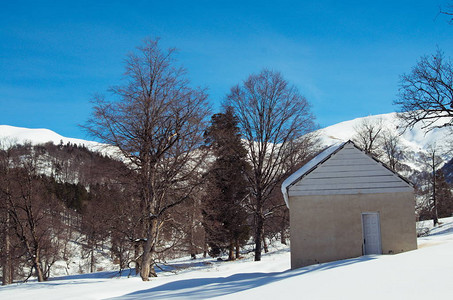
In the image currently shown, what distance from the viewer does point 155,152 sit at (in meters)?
16.3

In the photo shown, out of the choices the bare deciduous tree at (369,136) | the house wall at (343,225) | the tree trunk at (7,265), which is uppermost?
the bare deciduous tree at (369,136)

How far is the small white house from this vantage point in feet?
51.6

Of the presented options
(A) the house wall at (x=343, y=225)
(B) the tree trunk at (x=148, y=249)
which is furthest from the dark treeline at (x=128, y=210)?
(A) the house wall at (x=343, y=225)

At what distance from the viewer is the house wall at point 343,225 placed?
15.7 metres

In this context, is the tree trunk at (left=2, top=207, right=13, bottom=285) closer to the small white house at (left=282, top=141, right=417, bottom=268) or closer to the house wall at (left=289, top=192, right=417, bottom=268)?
the house wall at (left=289, top=192, right=417, bottom=268)

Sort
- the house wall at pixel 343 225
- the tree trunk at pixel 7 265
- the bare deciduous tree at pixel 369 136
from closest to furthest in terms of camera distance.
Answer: the house wall at pixel 343 225
the tree trunk at pixel 7 265
the bare deciduous tree at pixel 369 136

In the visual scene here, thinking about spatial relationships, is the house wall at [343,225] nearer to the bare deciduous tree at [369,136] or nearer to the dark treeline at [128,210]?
the dark treeline at [128,210]

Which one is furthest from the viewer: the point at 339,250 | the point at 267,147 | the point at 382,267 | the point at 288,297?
the point at 267,147

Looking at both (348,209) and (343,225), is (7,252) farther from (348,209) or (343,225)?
(348,209)

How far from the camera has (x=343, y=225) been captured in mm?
15867

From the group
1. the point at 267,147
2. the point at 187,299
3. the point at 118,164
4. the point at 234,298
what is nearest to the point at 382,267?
the point at 234,298

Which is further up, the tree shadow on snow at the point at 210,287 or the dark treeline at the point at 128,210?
the dark treeline at the point at 128,210

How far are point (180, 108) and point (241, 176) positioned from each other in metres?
16.3

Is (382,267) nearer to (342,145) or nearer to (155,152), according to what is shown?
(342,145)
